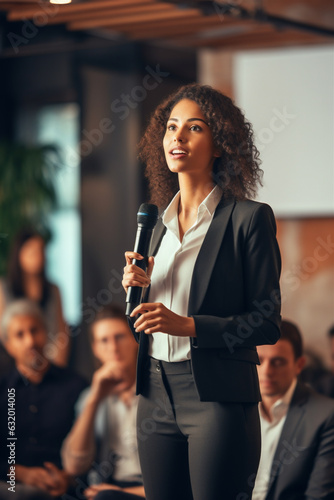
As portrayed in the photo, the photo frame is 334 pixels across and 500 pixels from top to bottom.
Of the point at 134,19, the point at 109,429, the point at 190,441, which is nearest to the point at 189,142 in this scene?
the point at 190,441

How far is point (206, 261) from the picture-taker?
1626mm

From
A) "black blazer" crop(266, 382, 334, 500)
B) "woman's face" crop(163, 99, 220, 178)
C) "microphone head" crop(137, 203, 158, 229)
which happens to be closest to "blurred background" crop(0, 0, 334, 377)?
"black blazer" crop(266, 382, 334, 500)

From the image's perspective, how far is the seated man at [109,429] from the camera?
3018mm

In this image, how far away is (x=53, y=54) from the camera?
5.78 metres

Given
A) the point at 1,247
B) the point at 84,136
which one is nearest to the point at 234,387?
the point at 1,247

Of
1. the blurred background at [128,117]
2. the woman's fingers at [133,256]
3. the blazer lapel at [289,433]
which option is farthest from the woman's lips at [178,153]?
the blurred background at [128,117]

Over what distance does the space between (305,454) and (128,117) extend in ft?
10.5

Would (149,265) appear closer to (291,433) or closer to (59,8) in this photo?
(291,433)

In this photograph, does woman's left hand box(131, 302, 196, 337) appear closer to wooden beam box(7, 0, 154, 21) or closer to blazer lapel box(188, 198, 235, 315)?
blazer lapel box(188, 198, 235, 315)

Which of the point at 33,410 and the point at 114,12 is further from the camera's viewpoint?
the point at 114,12

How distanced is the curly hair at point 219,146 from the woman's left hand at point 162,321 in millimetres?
346

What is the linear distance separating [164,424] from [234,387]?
0.57ft

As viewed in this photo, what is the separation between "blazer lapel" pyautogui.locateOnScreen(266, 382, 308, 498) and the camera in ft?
8.54

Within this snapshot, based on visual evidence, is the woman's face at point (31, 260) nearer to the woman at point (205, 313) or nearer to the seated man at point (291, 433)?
the seated man at point (291, 433)
